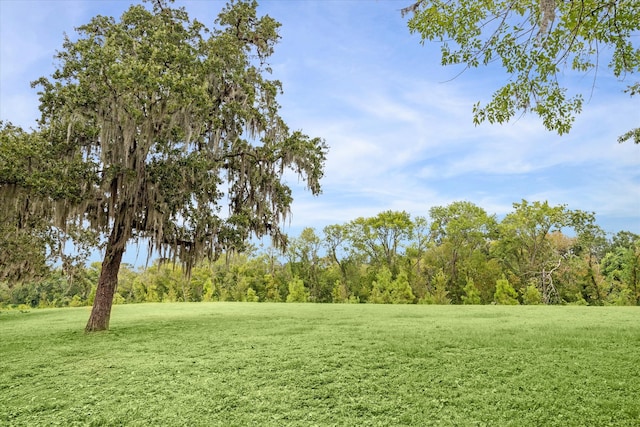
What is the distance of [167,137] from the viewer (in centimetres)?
899

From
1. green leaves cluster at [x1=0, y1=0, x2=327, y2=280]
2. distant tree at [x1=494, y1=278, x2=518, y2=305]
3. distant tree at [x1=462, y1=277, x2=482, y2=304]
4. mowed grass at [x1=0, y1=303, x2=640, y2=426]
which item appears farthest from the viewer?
distant tree at [x1=462, y1=277, x2=482, y2=304]

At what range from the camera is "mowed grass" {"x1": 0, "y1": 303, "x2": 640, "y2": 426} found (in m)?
3.82

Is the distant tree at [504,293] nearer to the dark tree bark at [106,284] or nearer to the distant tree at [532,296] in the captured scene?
the distant tree at [532,296]

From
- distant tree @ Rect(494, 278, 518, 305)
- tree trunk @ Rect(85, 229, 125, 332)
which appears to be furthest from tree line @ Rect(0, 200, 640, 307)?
tree trunk @ Rect(85, 229, 125, 332)

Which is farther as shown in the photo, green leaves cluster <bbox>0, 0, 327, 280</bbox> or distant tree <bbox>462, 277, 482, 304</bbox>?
distant tree <bbox>462, 277, 482, 304</bbox>

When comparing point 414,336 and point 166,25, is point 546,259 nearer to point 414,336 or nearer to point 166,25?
point 414,336

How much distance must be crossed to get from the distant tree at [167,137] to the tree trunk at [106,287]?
0.03 metres

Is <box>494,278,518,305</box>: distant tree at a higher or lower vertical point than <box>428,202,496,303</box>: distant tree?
lower

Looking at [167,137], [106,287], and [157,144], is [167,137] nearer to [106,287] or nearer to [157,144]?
[157,144]

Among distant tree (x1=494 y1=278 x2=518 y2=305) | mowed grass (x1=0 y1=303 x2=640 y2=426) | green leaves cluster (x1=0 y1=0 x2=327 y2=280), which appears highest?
green leaves cluster (x1=0 y1=0 x2=327 y2=280)

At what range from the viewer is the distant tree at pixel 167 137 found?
8.61 metres

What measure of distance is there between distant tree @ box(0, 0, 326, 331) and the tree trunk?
1.0 inches

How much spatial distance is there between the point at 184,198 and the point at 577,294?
30.9 meters

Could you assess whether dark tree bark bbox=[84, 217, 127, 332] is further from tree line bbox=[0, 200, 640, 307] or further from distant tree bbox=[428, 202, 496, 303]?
distant tree bbox=[428, 202, 496, 303]
